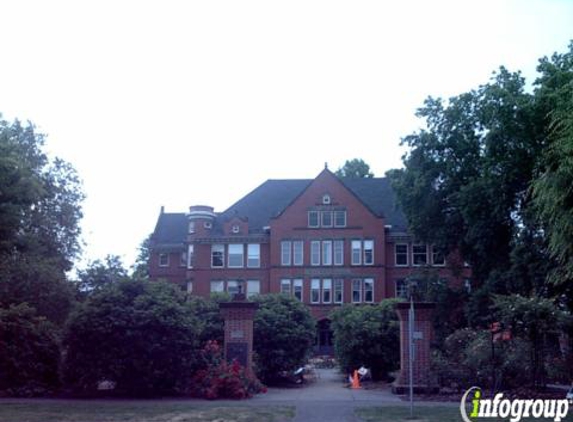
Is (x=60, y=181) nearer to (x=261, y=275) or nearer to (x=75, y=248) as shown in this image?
(x=75, y=248)

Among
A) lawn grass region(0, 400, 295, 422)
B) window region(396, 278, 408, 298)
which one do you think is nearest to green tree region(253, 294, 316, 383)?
lawn grass region(0, 400, 295, 422)

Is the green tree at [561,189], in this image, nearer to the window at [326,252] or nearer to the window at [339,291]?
the window at [339,291]

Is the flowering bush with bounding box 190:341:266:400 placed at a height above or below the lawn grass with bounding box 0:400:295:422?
above

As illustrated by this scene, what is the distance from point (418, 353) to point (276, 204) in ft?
140

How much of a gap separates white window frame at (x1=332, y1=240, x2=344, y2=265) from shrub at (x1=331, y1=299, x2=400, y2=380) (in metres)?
29.4

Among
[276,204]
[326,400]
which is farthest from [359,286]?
[326,400]

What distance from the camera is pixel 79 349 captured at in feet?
71.9

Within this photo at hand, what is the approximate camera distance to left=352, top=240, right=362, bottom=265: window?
59656 millimetres

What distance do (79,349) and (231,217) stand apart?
1608 inches

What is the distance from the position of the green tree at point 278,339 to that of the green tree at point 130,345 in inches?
213

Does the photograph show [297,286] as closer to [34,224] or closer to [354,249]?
[354,249]

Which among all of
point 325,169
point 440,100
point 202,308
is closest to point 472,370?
point 202,308

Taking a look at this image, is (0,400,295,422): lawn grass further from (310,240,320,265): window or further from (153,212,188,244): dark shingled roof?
(153,212,188,244): dark shingled roof

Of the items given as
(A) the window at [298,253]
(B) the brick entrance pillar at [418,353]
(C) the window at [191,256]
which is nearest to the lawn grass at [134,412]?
(B) the brick entrance pillar at [418,353]
